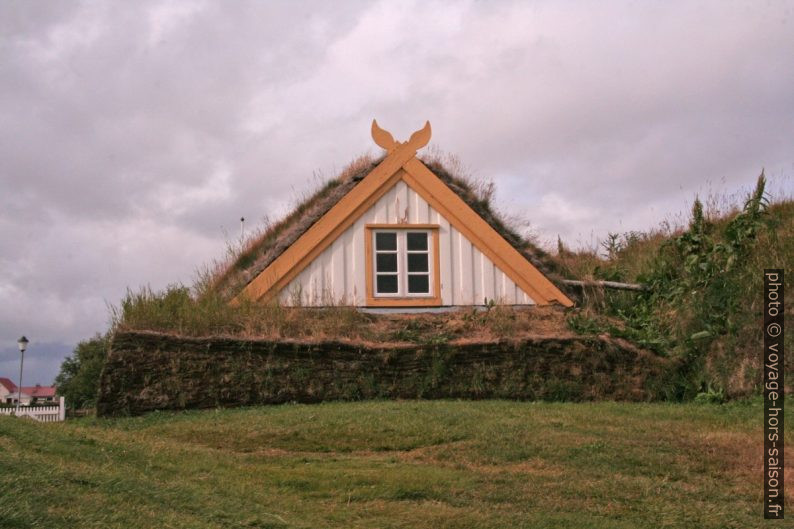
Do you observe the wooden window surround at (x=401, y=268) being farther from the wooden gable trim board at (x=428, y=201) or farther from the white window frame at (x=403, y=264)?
the wooden gable trim board at (x=428, y=201)

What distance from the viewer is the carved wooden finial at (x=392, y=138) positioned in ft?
58.4

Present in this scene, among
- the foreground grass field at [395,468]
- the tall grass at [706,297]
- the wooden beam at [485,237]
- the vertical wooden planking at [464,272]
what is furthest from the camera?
the wooden beam at [485,237]

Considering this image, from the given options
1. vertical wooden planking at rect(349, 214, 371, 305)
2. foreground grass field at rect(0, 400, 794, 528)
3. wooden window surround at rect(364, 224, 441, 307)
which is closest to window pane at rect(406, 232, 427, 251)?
wooden window surround at rect(364, 224, 441, 307)

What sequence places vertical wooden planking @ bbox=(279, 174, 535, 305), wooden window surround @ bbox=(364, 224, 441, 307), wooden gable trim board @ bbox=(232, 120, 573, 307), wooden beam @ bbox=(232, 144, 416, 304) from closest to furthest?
wooden beam @ bbox=(232, 144, 416, 304)
wooden gable trim board @ bbox=(232, 120, 573, 307)
vertical wooden planking @ bbox=(279, 174, 535, 305)
wooden window surround @ bbox=(364, 224, 441, 307)

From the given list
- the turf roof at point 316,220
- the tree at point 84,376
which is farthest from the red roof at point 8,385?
the turf roof at point 316,220

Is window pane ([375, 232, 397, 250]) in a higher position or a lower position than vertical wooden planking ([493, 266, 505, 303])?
higher

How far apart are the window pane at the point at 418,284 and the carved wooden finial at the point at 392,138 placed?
2.55 meters

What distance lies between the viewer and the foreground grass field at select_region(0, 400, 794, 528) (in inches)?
284

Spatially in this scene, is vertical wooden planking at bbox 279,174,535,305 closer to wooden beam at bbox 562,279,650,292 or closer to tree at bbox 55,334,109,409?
wooden beam at bbox 562,279,650,292

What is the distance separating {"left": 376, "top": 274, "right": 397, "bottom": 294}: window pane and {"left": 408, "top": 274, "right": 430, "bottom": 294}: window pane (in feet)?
0.93

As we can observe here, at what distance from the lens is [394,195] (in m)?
17.5

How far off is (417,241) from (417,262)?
1.33 ft

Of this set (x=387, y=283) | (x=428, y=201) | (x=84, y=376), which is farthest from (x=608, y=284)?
(x=84, y=376)

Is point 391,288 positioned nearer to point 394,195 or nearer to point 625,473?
point 394,195
